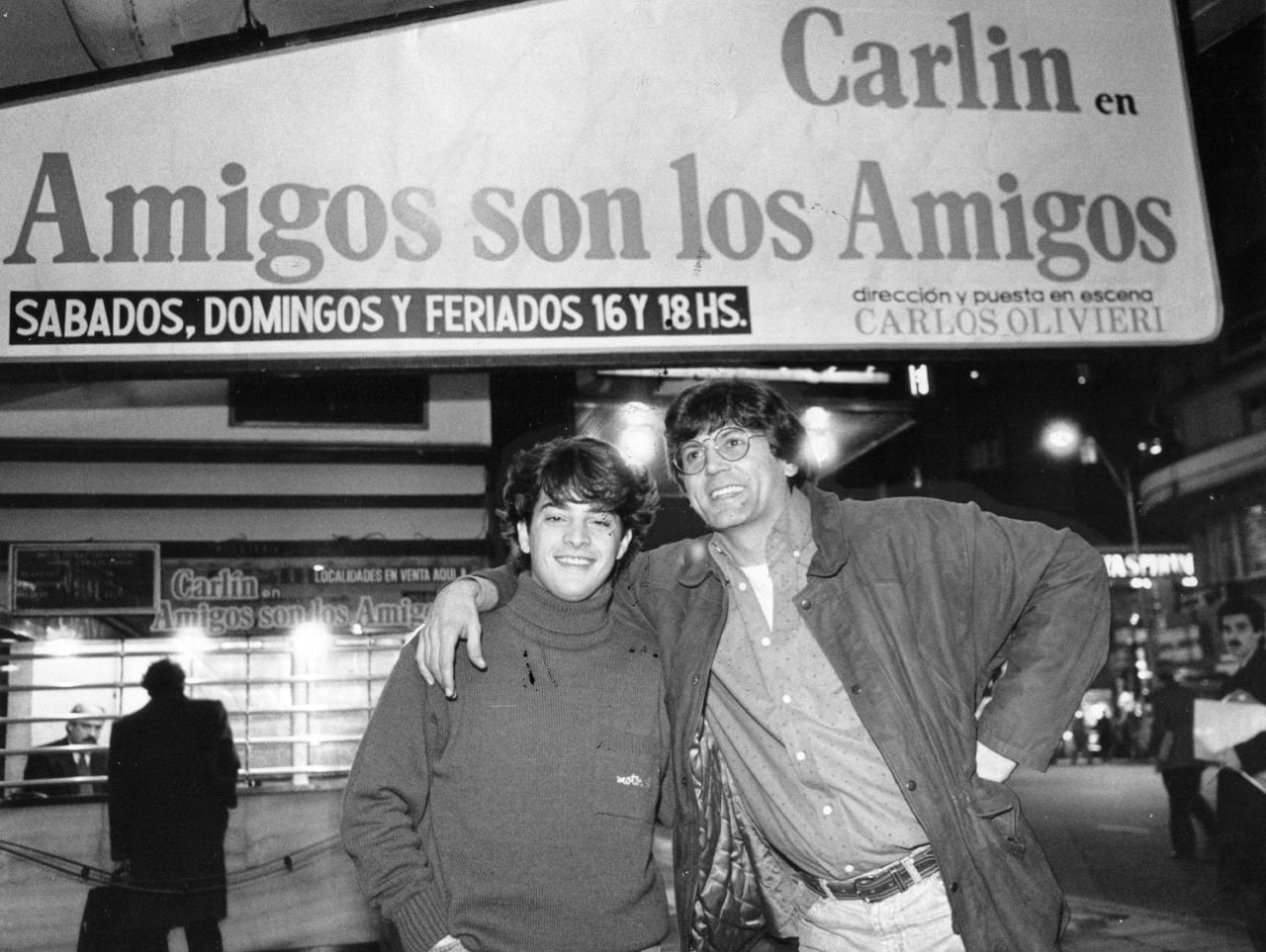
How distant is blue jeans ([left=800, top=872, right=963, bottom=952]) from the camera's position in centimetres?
241

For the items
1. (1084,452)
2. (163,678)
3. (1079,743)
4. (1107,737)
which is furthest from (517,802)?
(1079,743)

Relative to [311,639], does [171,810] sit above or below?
below

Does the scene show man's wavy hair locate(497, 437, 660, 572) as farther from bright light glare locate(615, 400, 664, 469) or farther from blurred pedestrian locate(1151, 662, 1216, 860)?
blurred pedestrian locate(1151, 662, 1216, 860)

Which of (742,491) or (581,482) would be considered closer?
(581,482)

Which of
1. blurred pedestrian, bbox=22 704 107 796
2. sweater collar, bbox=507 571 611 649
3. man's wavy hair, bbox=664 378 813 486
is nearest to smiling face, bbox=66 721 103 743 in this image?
blurred pedestrian, bbox=22 704 107 796

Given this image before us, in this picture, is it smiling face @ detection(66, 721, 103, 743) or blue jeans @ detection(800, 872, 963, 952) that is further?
smiling face @ detection(66, 721, 103, 743)

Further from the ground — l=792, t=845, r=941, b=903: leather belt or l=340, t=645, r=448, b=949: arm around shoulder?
l=340, t=645, r=448, b=949: arm around shoulder

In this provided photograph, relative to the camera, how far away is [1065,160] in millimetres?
3127

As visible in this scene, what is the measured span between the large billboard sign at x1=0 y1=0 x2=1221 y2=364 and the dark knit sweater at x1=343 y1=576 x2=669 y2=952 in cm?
92

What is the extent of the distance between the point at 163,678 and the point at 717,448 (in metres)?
2.86

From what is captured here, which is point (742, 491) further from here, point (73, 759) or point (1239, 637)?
point (73, 759)

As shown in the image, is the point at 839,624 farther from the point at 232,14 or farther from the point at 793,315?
the point at 232,14

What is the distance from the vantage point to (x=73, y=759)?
461cm

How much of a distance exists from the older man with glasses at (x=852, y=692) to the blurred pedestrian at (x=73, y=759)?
299cm
